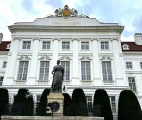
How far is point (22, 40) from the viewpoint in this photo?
25734 millimetres

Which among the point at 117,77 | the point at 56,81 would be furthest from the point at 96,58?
the point at 56,81

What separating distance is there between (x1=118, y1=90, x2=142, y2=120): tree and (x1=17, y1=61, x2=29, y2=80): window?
431 inches

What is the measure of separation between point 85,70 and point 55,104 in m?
12.3

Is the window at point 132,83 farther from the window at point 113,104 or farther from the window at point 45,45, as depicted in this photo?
the window at point 45,45

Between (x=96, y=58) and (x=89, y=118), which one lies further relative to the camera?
(x=96, y=58)

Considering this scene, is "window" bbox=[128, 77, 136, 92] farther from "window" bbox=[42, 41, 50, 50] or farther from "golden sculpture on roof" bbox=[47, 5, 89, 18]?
"window" bbox=[42, 41, 50, 50]

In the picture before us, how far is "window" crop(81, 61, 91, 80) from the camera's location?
23256 mm

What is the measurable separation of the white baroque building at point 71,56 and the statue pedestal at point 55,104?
969cm

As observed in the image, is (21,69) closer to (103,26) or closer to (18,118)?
(103,26)

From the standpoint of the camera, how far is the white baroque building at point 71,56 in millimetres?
22625

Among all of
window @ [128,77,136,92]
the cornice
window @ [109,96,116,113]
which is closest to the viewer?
window @ [109,96,116,113]

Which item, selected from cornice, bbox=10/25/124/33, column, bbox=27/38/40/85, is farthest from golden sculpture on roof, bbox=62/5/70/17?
column, bbox=27/38/40/85

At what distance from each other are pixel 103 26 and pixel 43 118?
1798cm

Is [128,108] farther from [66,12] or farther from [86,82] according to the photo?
[66,12]
